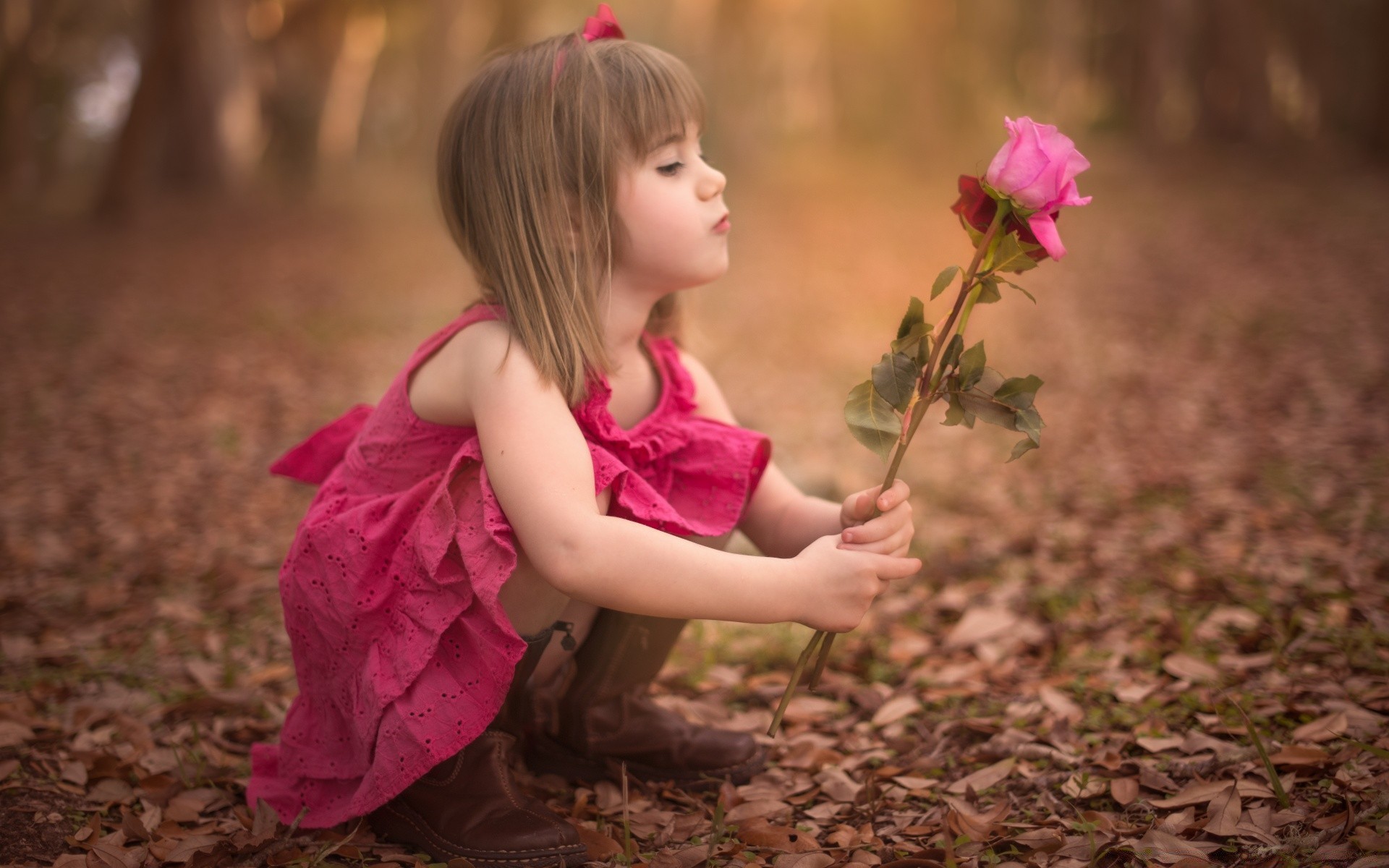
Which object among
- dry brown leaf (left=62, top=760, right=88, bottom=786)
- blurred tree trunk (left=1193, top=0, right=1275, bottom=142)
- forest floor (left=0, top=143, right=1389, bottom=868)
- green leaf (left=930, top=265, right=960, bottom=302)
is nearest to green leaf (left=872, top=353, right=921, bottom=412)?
green leaf (left=930, top=265, right=960, bottom=302)

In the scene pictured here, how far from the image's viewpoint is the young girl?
1608 mm

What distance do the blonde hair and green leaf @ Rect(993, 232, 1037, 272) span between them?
24.0 inches

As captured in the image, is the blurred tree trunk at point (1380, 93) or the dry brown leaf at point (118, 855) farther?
the blurred tree trunk at point (1380, 93)

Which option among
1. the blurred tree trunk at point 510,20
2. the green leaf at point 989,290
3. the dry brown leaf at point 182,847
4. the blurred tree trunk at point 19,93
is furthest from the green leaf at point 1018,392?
the blurred tree trunk at point 19,93

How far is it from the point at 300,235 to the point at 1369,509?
11.0m

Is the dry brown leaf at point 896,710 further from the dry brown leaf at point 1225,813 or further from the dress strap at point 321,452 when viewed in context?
the dress strap at point 321,452

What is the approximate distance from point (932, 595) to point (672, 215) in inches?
68.8

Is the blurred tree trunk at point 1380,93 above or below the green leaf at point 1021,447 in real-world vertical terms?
above

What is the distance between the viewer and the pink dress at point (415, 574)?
5.45 ft

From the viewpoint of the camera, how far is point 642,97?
1.75 metres

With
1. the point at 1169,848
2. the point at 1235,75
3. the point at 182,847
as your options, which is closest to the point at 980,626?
the point at 1169,848

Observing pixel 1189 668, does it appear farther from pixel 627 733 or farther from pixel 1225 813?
pixel 627 733

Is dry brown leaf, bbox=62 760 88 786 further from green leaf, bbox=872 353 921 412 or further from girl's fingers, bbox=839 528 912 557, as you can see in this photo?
green leaf, bbox=872 353 921 412

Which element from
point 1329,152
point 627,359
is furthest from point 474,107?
point 1329,152
